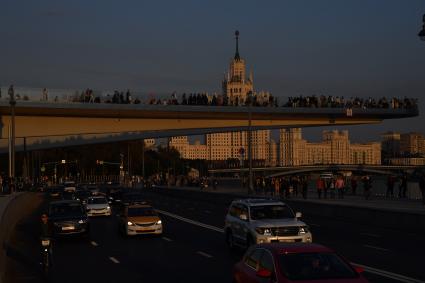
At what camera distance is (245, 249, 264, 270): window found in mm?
11391

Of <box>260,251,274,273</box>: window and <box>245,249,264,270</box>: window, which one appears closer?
<box>260,251,274,273</box>: window

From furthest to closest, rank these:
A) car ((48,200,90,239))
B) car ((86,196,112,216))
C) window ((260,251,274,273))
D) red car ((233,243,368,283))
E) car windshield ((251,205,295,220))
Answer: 1. car ((86,196,112,216))
2. car ((48,200,90,239))
3. car windshield ((251,205,295,220))
4. window ((260,251,274,273))
5. red car ((233,243,368,283))

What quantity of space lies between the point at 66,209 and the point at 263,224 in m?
11.7

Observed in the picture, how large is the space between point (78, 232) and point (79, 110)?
28.4 metres

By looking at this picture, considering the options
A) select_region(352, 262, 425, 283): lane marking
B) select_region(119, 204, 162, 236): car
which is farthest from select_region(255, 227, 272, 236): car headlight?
select_region(119, 204, 162, 236): car

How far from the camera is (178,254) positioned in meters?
22.9

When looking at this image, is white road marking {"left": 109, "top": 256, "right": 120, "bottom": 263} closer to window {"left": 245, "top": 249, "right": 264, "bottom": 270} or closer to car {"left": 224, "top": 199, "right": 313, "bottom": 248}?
car {"left": 224, "top": 199, "right": 313, "bottom": 248}

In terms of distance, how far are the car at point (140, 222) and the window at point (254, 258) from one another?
57.7 feet

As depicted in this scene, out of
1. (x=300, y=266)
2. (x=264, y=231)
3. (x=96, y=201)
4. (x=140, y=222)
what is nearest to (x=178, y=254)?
(x=264, y=231)

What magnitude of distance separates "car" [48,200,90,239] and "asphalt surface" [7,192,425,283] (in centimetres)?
51

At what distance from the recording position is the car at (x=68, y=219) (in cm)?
2875

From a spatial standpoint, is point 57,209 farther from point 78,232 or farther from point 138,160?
point 138,160

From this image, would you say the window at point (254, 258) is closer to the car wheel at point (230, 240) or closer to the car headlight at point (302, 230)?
the car headlight at point (302, 230)

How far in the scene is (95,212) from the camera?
143 feet
